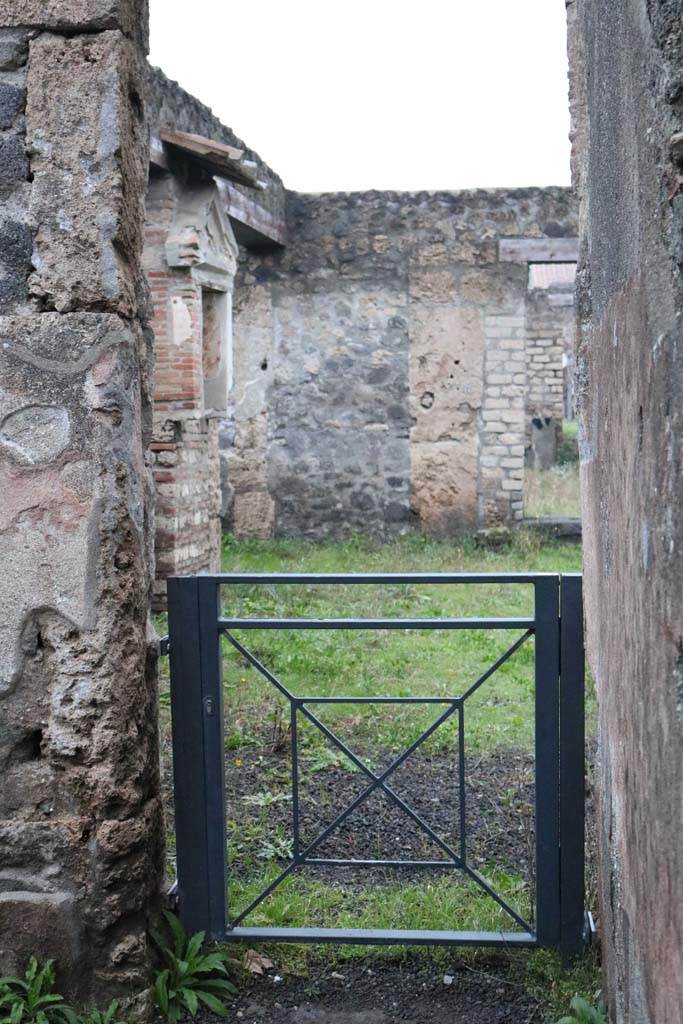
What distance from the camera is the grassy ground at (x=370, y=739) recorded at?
3.52 metres

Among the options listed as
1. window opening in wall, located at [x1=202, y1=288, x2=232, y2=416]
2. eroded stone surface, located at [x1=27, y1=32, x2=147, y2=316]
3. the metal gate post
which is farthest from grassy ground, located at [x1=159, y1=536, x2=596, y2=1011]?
eroded stone surface, located at [x1=27, y1=32, x2=147, y2=316]

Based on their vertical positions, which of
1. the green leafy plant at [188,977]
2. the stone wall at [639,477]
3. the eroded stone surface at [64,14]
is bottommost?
the green leafy plant at [188,977]

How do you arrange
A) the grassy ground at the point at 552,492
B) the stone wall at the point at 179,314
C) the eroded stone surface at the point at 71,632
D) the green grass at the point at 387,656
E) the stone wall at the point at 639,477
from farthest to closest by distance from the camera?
1. the grassy ground at the point at 552,492
2. the stone wall at the point at 179,314
3. the green grass at the point at 387,656
4. the eroded stone surface at the point at 71,632
5. the stone wall at the point at 639,477

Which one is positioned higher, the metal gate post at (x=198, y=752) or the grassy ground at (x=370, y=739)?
the metal gate post at (x=198, y=752)

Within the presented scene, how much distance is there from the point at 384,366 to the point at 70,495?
29.3 feet

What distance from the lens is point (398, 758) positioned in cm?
313

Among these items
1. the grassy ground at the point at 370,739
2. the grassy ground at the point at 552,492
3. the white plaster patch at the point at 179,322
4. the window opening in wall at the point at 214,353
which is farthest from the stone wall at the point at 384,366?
the white plaster patch at the point at 179,322

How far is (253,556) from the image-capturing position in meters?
10.6

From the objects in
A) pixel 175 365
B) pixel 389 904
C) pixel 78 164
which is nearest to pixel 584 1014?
pixel 389 904

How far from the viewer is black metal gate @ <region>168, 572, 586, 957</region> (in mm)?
3037

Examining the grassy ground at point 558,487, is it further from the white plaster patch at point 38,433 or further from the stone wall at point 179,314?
the white plaster patch at point 38,433

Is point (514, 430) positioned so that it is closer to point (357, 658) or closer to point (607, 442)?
point (357, 658)

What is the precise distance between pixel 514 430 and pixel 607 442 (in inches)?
363

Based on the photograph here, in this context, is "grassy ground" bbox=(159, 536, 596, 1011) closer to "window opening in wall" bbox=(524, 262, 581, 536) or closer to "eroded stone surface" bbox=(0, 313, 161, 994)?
"eroded stone surface" bbox=(0, 313, 161, 994)
